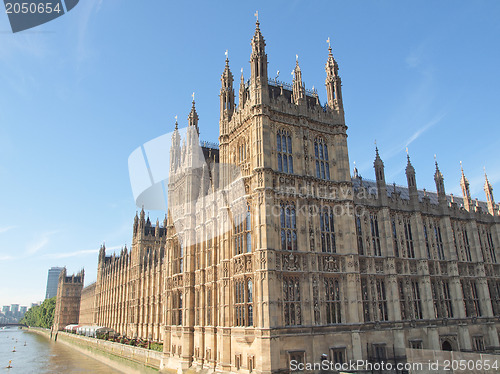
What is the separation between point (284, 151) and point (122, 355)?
4854cm

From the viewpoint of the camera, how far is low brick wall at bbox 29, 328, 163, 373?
163 ft

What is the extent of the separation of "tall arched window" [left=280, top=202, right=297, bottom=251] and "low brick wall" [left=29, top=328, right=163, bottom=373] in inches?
1008

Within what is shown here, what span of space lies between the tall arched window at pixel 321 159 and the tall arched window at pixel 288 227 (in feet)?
16.2

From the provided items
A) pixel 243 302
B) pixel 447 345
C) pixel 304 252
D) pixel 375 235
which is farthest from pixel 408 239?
pixel 243 302

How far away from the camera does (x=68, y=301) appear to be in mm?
173625

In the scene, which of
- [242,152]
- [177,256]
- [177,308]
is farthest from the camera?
[177,256]

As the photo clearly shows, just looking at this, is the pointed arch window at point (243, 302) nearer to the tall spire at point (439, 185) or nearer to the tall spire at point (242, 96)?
the tall spire at point (242, 96)

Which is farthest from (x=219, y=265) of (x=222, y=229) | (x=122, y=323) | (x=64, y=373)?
(x=122, y=323)

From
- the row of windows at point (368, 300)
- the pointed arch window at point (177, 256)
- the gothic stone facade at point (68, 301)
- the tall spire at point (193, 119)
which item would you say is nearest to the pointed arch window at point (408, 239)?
the row of windows at point (368, 300)

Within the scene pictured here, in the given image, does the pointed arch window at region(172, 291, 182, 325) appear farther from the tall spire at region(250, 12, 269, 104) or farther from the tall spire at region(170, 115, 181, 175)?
the tall spire at region(250, 12, 269, 104)

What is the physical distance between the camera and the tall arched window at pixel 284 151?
34.8 metres

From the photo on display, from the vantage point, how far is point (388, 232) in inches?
1537

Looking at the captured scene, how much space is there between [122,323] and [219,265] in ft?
239

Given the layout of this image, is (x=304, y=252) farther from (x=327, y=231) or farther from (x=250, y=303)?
(x=250, y=303)
